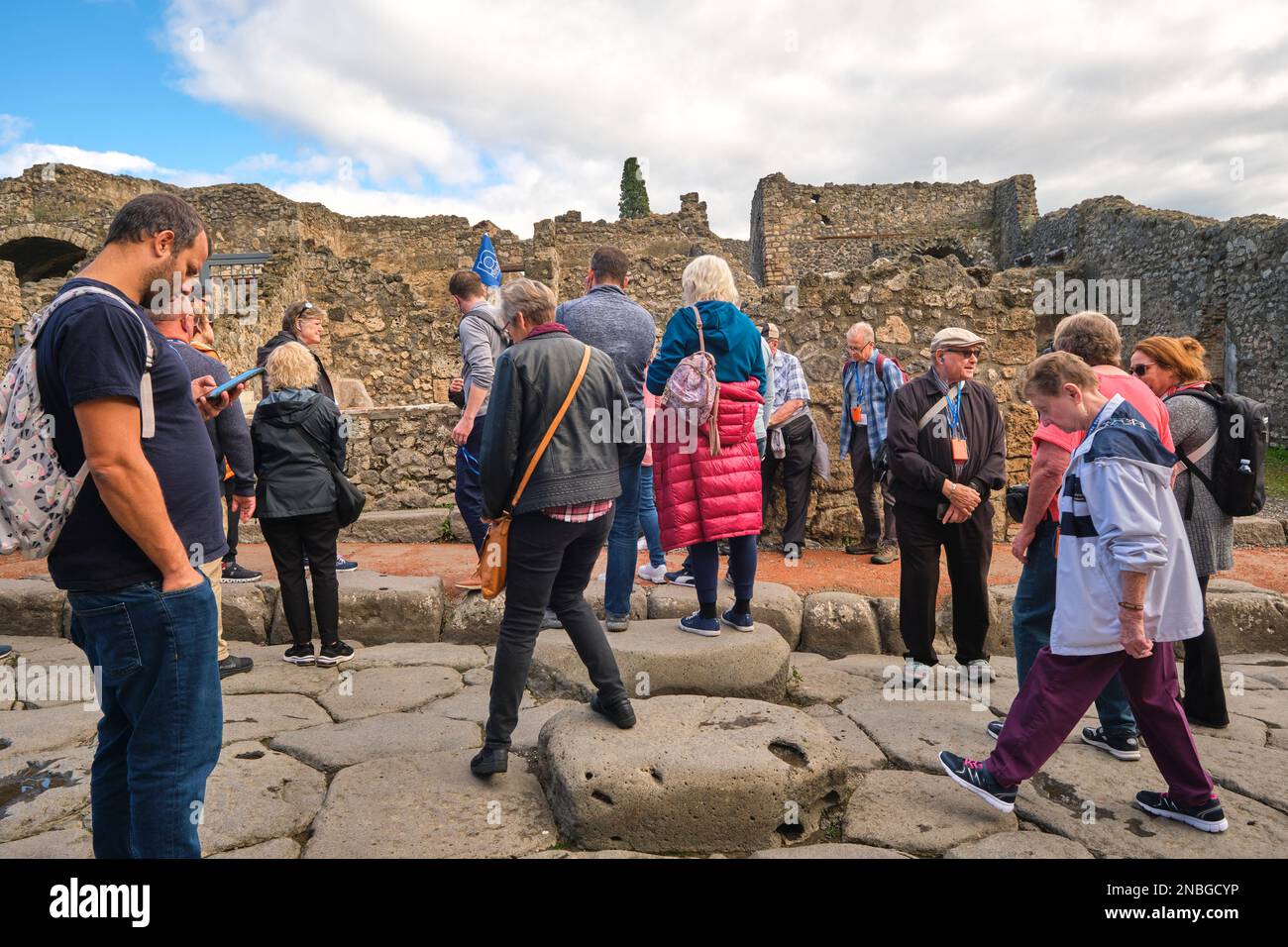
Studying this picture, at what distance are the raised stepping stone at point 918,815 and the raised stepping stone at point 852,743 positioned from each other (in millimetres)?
96

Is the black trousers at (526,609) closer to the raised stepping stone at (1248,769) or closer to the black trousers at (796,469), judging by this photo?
the raised stepping stone at (1248,769)

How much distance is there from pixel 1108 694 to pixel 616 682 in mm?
1975

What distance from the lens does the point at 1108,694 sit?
3.08 m

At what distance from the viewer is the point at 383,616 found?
467 centimetres

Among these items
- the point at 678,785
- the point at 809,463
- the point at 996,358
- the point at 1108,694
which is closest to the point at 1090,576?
the point at 1108,694

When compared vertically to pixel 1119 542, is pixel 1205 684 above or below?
below

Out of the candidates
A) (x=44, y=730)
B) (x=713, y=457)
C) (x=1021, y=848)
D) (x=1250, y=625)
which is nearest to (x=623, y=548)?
(x=713, y=457)

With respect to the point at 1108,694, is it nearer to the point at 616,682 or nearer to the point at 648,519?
the point at 616,682

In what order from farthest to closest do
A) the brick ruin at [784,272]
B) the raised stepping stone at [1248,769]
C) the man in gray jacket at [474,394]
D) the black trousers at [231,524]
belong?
the brick ruin at [784,272]
the black trousers at [231,524]
the man in gray jacket at [474,394]
the raised stepping stone at [1248,769]

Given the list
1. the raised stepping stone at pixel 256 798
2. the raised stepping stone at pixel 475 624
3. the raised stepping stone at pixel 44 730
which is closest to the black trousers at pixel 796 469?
the raised stepping stone at pixel 475 624

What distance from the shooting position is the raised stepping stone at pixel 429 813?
90.2 inches

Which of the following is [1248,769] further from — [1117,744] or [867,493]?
[867,493]

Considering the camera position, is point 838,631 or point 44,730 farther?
point 838,631

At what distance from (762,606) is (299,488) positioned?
2.57m
